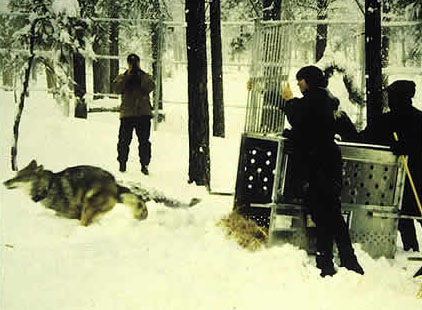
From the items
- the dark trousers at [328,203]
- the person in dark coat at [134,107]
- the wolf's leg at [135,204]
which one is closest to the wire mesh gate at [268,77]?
the dark trousers at [328,203]

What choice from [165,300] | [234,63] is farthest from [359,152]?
[165,300]

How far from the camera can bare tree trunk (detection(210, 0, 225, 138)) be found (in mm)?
3912

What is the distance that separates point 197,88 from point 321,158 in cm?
124

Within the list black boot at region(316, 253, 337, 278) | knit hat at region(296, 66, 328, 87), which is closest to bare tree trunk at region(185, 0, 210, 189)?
knit hat at region(296, 66, 328, 87)

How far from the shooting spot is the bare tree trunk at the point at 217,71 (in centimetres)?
391

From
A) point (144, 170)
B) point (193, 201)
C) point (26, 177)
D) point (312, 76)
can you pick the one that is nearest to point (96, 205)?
point (144, 170)

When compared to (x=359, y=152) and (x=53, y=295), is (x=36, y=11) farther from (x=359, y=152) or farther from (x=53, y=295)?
(x=359, y=152)

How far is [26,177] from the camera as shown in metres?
3.71

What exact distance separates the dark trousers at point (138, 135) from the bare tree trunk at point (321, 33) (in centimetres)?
141

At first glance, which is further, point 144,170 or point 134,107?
point 134,107

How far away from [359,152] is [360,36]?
1.04 metres

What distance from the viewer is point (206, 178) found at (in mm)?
3863

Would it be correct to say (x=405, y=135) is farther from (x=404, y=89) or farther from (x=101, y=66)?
(x=101, y=66)

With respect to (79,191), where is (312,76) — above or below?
above
